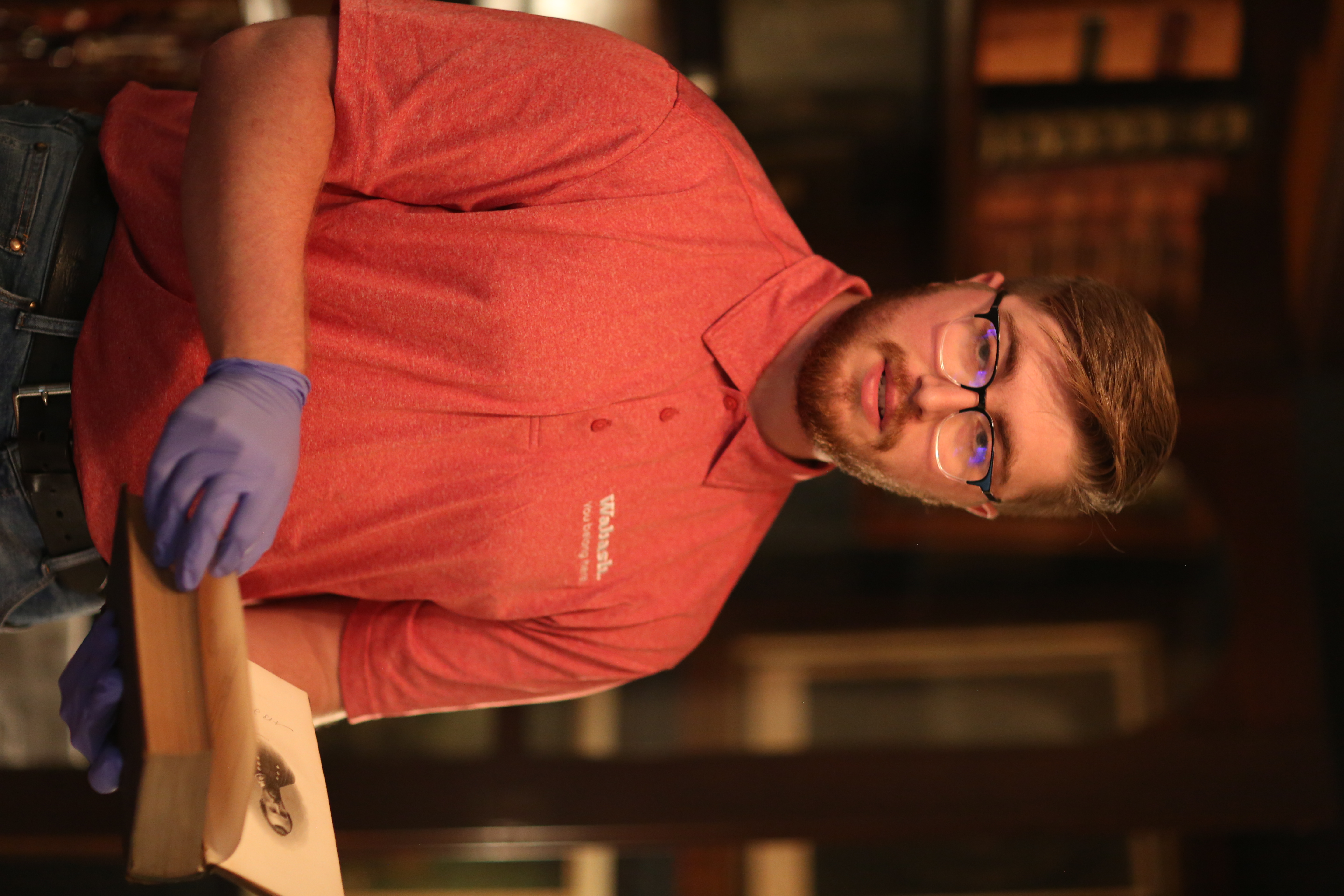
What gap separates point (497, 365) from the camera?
44.8 inches

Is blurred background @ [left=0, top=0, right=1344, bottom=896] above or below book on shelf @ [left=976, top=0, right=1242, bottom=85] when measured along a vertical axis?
below

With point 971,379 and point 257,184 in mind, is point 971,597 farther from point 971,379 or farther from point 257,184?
point 257,184

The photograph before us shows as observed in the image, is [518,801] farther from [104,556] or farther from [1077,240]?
[1077,240]

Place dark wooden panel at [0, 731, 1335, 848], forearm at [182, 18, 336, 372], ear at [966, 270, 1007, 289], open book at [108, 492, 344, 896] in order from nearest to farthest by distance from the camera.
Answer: open book at [108, 492, 344, 896]
forearm at [182, 18, 336, 372]
ear at [966, 270, 1007, 289]
dark wooden panel at [0, 731, 1335, 848]

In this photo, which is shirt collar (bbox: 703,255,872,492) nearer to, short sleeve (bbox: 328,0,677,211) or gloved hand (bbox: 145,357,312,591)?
short sleeve (bbox: 328,0,677,211)

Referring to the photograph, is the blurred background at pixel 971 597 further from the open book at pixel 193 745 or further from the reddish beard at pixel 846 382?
the open book at pixel 193 745

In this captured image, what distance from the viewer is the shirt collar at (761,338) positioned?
4.36ft

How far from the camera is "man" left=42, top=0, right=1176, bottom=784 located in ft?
3.27

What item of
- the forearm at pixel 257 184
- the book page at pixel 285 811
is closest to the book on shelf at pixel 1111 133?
the forearm at pixel 257 184

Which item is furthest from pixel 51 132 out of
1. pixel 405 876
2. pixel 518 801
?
pixel 405 876

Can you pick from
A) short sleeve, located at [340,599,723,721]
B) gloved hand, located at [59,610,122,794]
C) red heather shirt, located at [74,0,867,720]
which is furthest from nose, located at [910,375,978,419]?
A: gloved hand, located at [59,610,122,794]

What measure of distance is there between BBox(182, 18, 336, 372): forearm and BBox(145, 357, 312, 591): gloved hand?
0.04 m

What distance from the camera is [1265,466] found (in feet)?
8.63

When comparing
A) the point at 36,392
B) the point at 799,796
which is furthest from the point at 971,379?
the point at 799,796
